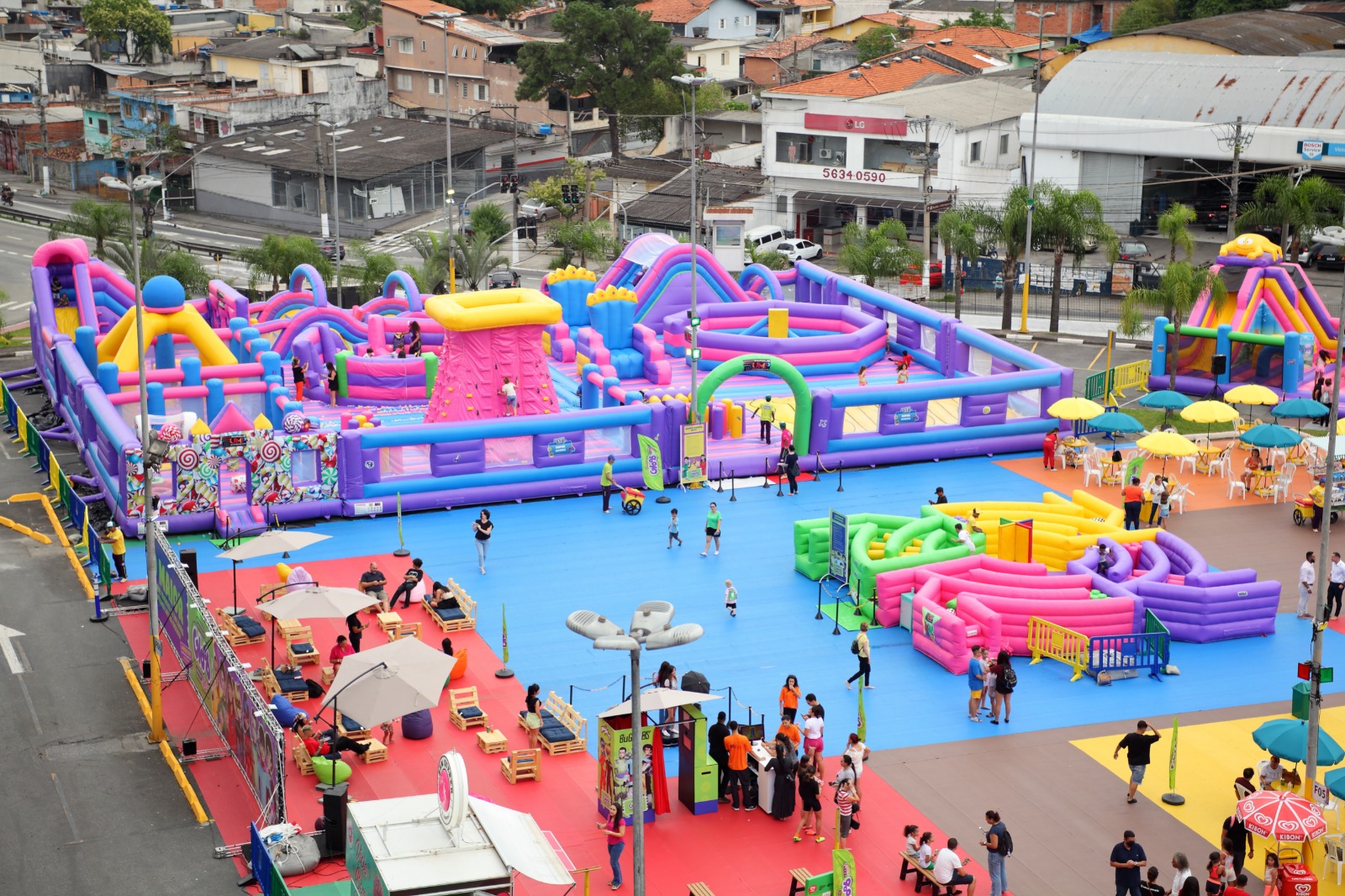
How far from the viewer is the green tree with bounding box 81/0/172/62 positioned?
121 metres

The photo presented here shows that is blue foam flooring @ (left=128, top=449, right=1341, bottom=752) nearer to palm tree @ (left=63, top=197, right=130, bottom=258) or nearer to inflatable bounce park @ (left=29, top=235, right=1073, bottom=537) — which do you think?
inflatable bounce park @ (left=29, top=235, right=1073, bottom=537)

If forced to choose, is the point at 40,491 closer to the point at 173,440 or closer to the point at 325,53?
the point at 173,440

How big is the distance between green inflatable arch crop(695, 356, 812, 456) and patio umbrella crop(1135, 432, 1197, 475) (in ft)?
27.9

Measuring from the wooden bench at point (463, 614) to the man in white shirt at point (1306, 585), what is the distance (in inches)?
676

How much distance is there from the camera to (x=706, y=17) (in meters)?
123

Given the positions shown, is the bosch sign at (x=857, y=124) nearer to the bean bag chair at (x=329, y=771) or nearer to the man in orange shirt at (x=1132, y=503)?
the man in orange shirt at (x=1132, y=503)

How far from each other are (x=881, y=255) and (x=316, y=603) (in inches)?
1495

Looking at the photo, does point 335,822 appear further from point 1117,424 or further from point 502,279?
point 502,279

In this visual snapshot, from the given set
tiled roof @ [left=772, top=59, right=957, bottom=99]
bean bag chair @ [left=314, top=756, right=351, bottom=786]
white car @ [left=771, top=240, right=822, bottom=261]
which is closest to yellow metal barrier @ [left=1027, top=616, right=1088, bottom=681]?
bean bag chair @ [left=314, top=756, right=351, bottom=786]

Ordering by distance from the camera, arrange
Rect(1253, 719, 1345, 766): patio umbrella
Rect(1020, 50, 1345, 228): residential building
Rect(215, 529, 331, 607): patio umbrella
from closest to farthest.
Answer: Rect(1253, 719, 1345, 766): patio umbrella → Rect(215, 529, 331, 607): patio umbrella → Rect(1020, 50, 1345, 228): residential building

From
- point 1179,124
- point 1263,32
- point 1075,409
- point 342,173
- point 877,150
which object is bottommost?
point 1075,409

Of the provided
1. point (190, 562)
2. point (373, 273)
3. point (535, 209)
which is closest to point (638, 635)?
point (190, 562)

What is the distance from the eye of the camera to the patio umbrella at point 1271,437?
40.7 meters

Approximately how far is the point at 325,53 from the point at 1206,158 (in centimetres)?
6105
